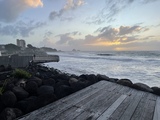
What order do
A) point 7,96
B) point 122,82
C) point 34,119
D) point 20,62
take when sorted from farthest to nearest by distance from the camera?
point 20,62, point 122,82, point 7,96, point 34,119

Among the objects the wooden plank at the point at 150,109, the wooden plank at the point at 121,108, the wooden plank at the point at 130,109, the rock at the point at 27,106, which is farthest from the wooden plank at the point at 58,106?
the wooden plank at the point at 150,109

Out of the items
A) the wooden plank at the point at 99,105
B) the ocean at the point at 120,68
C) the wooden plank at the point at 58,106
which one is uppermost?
the wooden plank at the point at 58,106

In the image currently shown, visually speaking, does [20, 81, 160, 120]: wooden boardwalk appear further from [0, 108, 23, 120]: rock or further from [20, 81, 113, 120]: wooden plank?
[0, 108, 23, 120]: rock

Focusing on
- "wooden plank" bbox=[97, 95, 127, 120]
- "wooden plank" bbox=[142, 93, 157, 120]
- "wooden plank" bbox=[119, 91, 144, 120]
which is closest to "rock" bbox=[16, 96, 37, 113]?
"wooden plank" bbox=[97, 95, 127, 120]

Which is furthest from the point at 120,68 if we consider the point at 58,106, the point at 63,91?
the point at 58,106

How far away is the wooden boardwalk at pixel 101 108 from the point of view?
3.23m

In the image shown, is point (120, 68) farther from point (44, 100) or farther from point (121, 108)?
point (44, 100)

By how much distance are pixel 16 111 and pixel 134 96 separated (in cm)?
315

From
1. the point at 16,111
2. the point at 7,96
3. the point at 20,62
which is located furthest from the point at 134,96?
the point at 20,62

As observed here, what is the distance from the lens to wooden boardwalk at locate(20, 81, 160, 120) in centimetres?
323

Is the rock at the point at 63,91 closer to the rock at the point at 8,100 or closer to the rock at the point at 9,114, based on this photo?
the rock at the point at 8,100

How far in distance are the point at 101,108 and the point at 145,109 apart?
1.01 metres

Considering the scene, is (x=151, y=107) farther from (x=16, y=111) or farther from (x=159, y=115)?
(x=16, y=111)

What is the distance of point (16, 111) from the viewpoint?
385cm
